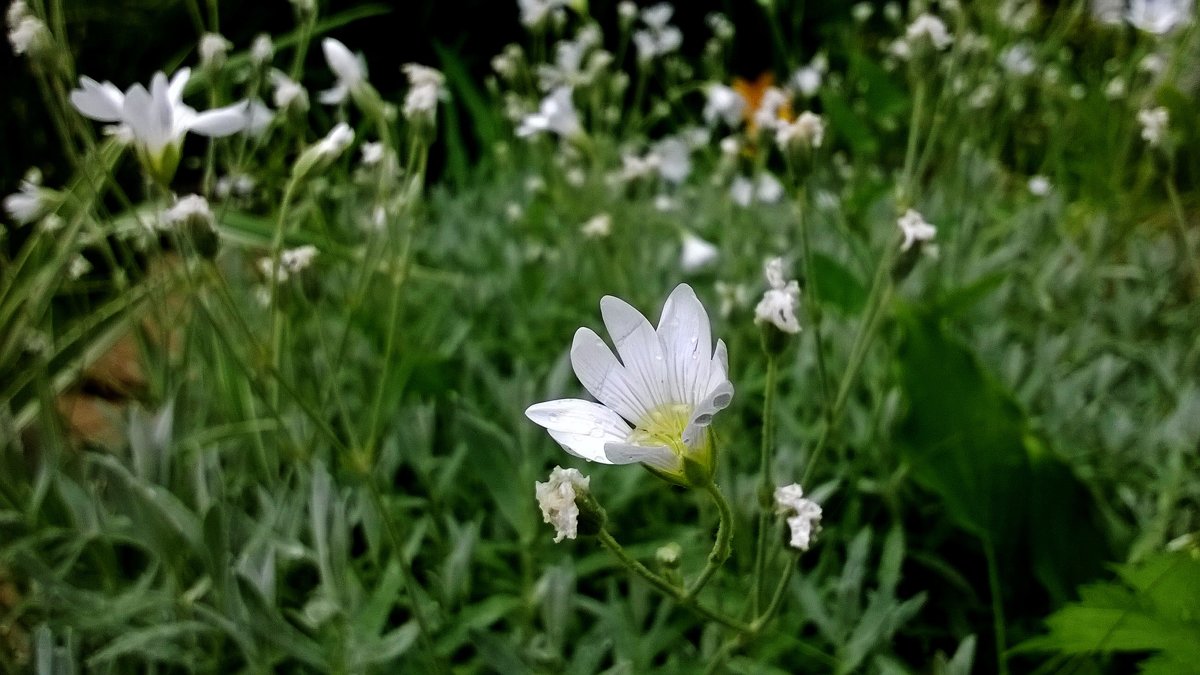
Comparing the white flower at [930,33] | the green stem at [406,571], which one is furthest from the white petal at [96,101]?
the white flower at [930,33]

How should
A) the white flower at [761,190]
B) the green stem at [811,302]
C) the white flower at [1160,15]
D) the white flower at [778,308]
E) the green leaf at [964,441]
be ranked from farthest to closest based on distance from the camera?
the white flower at [761,190] < the white flower at [1160,15] < the green leaf at [964,441] < the green stem at [811,302] < the white flower at [778,308]

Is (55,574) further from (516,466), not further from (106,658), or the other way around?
(516,466)

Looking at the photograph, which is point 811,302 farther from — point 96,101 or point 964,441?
point 96,101

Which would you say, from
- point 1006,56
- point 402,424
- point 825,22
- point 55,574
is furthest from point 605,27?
point 55,574

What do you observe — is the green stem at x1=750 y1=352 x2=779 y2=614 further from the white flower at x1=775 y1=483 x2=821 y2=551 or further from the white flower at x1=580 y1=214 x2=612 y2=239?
the white flower at x1=580 y1=214 x2=612 y2=239

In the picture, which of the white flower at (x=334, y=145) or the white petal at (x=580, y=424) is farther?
the white flower at (x=334, y=145)

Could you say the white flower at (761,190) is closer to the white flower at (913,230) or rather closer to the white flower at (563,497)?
Answer: the white flower at (913,230)
